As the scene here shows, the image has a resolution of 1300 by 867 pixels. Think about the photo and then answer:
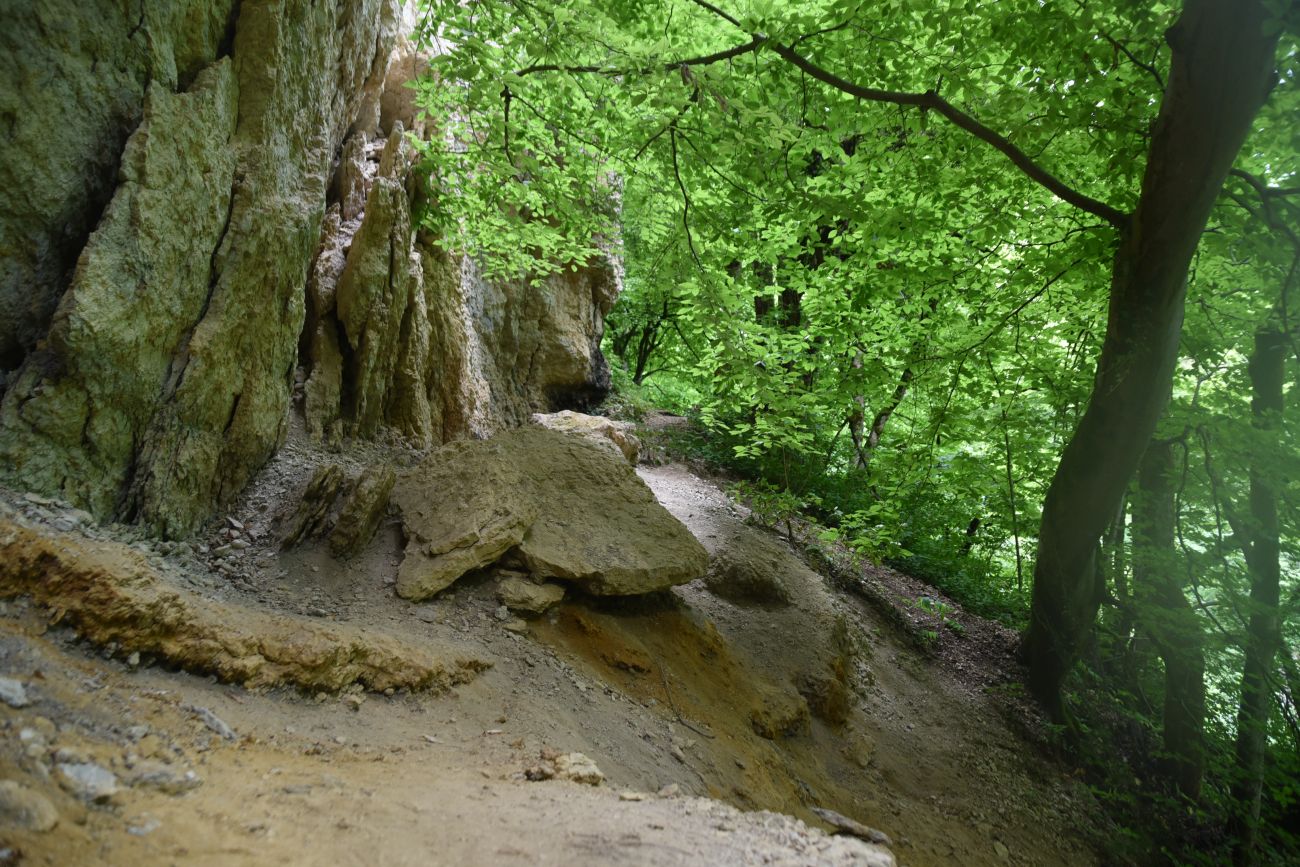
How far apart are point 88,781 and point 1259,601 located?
24.1ft

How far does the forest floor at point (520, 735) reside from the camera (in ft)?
6.11

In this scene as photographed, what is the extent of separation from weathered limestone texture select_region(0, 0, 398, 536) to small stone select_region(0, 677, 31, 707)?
1.72m

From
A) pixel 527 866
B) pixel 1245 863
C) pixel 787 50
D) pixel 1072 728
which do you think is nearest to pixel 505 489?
pixel 527 866

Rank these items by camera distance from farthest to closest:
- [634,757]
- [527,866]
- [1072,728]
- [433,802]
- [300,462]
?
[1072,728], [300,462], [634,757], [433,802], [527,866]

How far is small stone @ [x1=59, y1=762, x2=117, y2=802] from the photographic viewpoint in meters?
1.61

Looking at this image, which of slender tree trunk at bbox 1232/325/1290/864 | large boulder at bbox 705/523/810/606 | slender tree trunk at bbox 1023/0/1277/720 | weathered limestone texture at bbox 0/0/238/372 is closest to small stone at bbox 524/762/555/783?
weathered limestone texture at bbox 0/0/238/372

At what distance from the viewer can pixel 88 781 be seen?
1.66m

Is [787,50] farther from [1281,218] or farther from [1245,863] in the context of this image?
[1245,863]

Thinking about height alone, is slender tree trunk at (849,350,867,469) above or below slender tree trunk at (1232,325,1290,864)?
above

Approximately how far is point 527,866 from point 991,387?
23.0ft

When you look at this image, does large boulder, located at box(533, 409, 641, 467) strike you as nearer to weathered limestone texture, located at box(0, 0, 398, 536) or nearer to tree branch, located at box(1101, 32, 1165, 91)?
weathered limestone texture, located at box(0, 0, 398, 536)

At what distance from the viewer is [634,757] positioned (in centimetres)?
388

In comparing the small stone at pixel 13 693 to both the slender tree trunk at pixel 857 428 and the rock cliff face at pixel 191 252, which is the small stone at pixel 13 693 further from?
the slender tree trunk at pixel 857 428

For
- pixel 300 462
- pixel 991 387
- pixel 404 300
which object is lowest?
pixel 300 462
